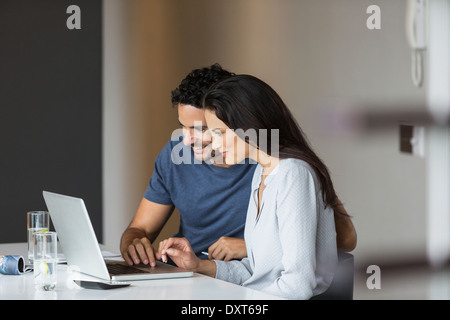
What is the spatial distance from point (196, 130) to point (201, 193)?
253 mm

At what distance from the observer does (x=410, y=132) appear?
261 cm

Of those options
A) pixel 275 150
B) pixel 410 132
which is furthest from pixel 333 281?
pixel 410 132

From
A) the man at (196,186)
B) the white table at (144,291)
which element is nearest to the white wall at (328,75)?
the man at (196,186)

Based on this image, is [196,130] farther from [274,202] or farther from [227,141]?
[274,202]

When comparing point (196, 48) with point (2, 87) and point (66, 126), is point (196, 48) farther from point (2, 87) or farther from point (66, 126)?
point (2, 87)

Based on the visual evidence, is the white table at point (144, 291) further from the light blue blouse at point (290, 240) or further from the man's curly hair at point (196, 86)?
the man's curly hair at point (196, 86)

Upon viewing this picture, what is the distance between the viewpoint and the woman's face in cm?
176

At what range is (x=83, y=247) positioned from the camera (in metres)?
1.56

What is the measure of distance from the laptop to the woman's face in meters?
0.37

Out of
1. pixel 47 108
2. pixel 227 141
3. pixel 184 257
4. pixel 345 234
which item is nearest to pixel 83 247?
pixel 184 257

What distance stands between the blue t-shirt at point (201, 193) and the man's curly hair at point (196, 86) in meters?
0.20

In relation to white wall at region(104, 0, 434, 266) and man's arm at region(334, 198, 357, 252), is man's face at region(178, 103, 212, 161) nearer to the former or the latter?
man's arm at region(334, 198, 357, 252)

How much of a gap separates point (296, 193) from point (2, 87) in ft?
9.09

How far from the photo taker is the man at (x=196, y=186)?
2232 millimetres
